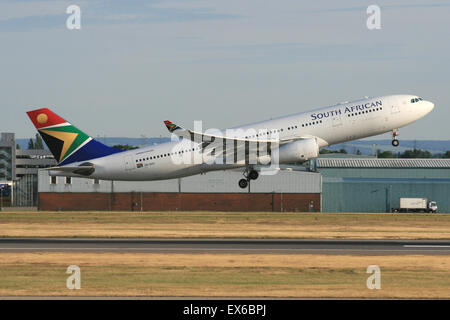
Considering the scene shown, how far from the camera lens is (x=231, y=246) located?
4981cm

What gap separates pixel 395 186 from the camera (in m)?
107

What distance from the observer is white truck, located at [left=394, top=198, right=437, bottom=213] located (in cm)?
10331

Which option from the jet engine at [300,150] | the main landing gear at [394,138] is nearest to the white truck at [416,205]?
the main landing gear at [394,138]

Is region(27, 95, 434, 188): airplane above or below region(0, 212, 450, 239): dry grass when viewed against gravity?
above

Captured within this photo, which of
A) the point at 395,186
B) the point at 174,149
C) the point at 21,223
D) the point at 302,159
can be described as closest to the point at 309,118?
the point at 302,159

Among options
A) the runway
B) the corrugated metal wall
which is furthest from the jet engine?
the corrugated metal wall

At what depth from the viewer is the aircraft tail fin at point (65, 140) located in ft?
229

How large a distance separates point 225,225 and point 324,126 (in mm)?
13680

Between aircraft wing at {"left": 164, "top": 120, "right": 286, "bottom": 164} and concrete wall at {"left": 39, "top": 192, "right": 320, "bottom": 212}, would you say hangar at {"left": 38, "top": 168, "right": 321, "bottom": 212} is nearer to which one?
concrete wall at {"left": 39, "top": 192, "right": 320, "bottom": 212}

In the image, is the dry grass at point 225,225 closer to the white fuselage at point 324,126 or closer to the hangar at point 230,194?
the white fuselage at point 324,126

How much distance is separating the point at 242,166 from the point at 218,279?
103 ft

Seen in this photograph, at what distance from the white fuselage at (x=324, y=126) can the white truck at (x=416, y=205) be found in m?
40.1

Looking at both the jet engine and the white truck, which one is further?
the white truck

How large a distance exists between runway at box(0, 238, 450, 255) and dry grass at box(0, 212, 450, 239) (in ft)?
12.9
